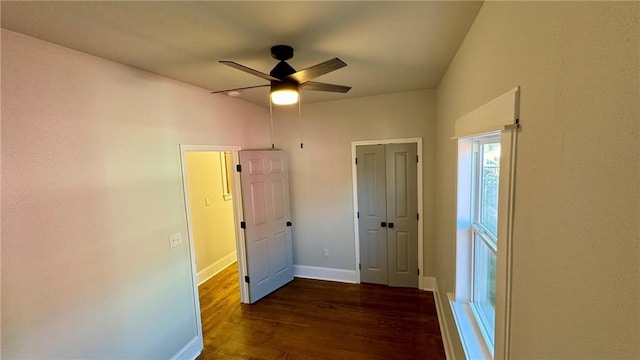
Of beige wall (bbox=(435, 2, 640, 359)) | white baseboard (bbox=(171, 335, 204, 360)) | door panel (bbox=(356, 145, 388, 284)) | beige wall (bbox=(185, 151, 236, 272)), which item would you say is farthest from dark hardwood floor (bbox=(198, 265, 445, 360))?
beige wall (bbox=(435, 2, 640, 359))

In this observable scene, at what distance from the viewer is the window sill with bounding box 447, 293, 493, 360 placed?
161cm

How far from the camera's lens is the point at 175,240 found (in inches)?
97.4

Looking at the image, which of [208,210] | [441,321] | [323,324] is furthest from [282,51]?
[208,210]

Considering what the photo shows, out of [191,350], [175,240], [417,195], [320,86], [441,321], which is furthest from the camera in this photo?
[417,195]

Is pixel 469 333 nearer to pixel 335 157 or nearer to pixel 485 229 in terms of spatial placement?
pixel 485 229

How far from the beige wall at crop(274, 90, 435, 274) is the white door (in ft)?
0.78

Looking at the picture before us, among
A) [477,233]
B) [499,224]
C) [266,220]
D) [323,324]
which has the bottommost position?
[323,324]

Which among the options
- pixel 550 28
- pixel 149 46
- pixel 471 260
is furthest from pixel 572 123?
pixel 149 46

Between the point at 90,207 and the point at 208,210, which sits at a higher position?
the point at 90,207

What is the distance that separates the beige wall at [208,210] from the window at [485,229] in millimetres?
3496

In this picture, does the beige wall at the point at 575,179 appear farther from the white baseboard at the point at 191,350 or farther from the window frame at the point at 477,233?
the white baseboard at the point at 191,350

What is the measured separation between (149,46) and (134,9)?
49 cm

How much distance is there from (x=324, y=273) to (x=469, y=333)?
2523 mm

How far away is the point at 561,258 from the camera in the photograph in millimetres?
684
